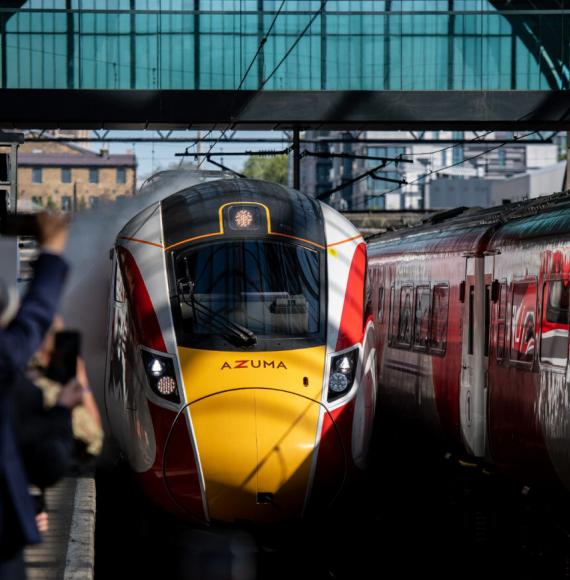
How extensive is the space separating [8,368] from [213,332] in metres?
5.67

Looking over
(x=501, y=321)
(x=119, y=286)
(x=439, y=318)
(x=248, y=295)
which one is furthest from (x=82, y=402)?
(x=439, y=318)

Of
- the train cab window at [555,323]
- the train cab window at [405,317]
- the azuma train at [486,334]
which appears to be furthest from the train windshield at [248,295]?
the train cab window at [405,317]

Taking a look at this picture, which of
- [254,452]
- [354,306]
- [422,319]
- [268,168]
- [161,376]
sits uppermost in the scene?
[268,168]

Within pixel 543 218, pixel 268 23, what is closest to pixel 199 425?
pixel 543 218

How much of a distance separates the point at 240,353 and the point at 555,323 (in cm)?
248

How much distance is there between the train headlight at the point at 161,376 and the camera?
30.8 ft

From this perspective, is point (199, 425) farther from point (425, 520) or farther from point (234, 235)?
point (425, 520)

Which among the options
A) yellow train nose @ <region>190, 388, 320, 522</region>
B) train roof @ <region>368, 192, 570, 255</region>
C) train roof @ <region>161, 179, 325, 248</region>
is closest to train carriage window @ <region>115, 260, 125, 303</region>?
train roof @ <region>161, 179, 325, 248</region>

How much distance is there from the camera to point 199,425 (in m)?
9.19

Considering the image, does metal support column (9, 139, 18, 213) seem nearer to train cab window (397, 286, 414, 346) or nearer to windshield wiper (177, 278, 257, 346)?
windshield wiper (177, 278, 257, 346)

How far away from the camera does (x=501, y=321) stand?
39.5 ft

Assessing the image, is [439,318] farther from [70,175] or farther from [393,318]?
[70,175]

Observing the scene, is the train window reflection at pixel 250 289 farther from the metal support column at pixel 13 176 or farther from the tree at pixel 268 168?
the tree at pixel 268 168

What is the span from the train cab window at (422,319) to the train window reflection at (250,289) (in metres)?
4.91
